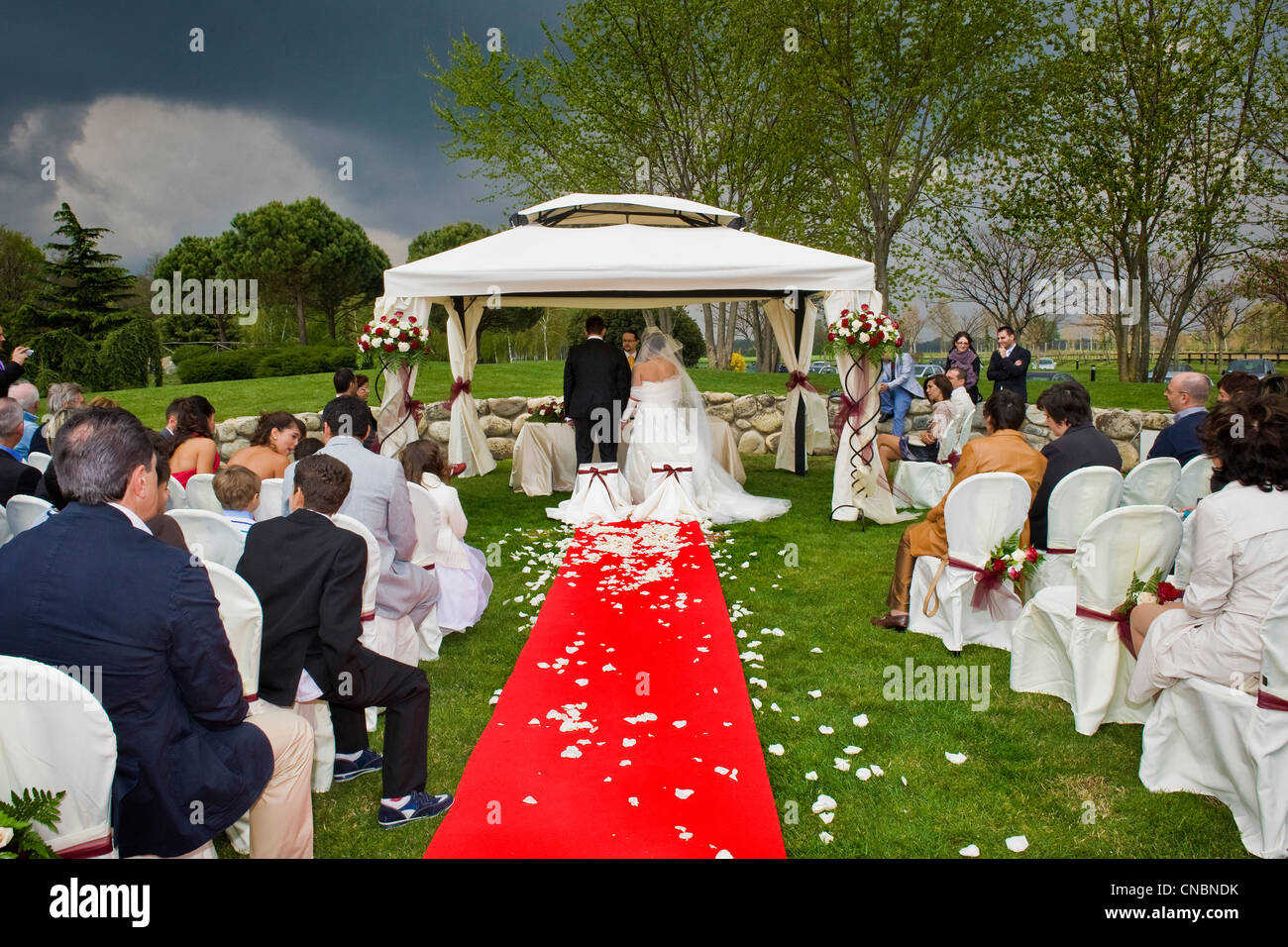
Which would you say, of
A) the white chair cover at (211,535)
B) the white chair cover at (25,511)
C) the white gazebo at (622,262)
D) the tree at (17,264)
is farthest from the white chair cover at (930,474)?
the tree at (17,264)

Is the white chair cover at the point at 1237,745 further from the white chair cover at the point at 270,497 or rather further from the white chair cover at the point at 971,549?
the white chair cover at the point at 270,497

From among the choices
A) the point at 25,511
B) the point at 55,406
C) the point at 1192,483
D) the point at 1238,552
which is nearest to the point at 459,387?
the point at 55,406

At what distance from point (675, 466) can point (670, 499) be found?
1.32 ft

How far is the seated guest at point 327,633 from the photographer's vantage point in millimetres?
3230

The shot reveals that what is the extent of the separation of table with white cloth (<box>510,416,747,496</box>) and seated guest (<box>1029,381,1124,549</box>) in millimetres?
6043

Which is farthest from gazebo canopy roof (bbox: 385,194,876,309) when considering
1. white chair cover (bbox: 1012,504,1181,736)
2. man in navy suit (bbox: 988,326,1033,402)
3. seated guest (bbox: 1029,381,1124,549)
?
white chair cover (bbox: 1012,504,1181,736)

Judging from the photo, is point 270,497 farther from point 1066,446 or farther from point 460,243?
point 460,243

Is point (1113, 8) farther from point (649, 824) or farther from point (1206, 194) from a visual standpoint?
point (649, 824)

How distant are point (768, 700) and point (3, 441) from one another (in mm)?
5463

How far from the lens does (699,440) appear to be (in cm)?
1031

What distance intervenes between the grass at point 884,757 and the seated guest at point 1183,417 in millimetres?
2457

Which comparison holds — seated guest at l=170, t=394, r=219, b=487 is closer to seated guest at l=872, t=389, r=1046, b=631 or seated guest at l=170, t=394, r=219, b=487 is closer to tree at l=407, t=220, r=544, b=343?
seated guest at l=872, t=389, r=1046, b=631

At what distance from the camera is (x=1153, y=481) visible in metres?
5.92

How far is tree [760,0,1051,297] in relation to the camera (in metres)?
18.3
